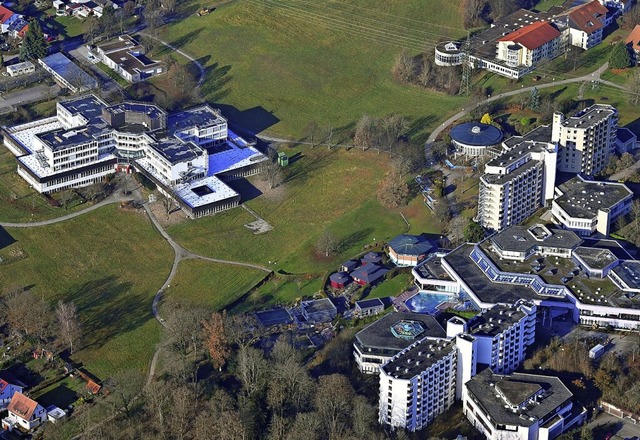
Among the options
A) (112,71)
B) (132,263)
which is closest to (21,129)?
(112,71)

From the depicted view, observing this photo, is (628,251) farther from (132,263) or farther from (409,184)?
→ (132,263)

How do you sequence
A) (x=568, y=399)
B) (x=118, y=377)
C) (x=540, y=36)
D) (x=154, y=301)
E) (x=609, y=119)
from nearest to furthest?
(x=568, y=399) < (x=118, y=377) < (x=154, y=301) < (x=609, y=119) < (x=540, y=36)

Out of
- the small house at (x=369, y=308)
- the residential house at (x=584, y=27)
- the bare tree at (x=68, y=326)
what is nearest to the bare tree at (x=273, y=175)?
the small house at (x=369, y=308)

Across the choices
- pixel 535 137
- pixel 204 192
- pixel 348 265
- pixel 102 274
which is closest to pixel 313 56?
pixel 204 192

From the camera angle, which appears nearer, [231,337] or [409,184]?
[231,337]

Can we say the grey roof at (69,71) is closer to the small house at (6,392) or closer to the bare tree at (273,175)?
the bare tree at (273,175)

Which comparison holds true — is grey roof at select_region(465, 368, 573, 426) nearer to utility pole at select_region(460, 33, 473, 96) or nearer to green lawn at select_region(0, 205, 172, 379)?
green lawn at select_region(0, 205, 172, 379)

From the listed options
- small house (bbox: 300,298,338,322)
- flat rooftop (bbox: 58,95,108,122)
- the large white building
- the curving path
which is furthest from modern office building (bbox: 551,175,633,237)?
flat rooftop (bbox: 58,95,108,122)
